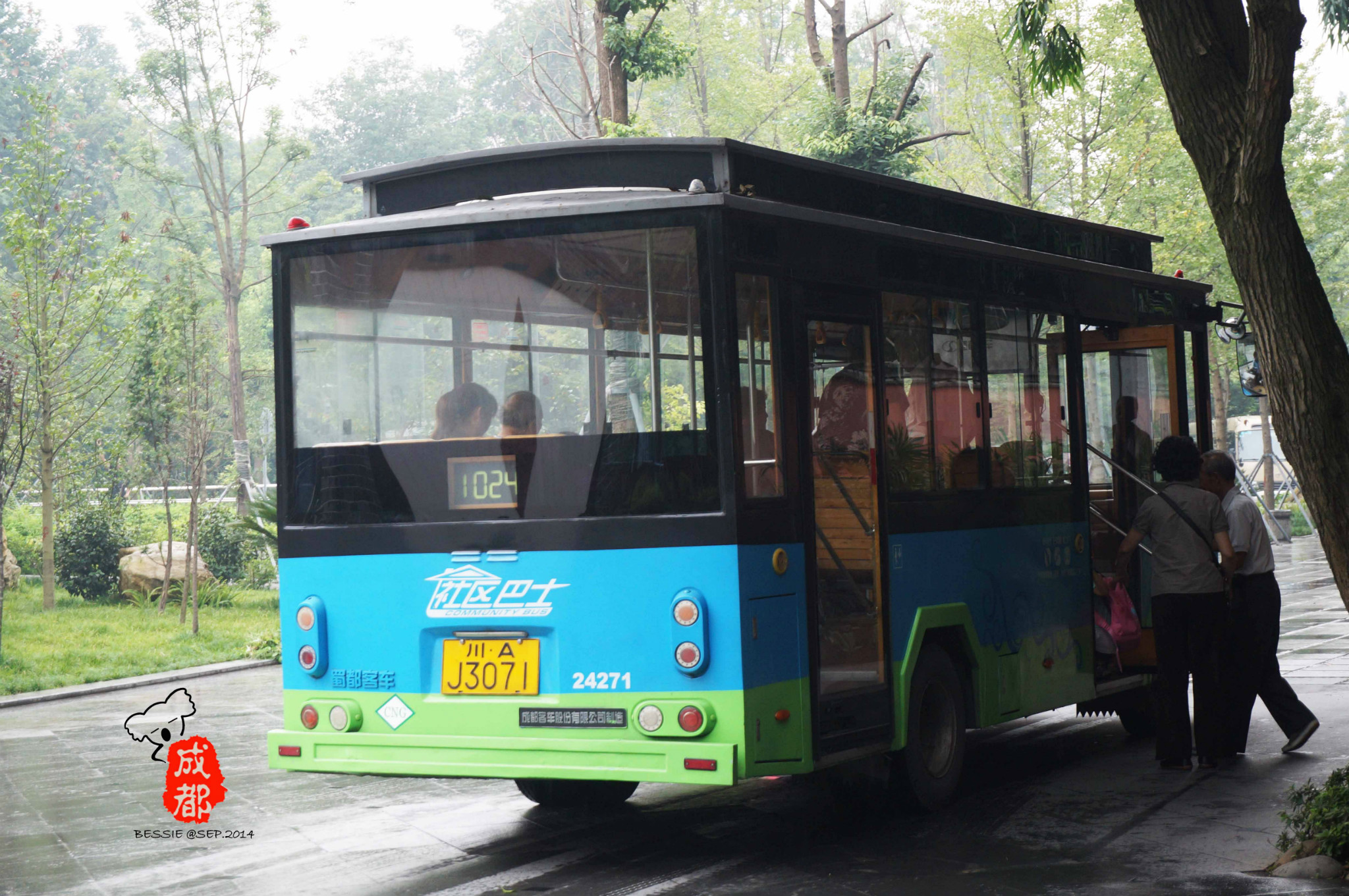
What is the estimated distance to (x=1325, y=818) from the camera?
6.67 meters

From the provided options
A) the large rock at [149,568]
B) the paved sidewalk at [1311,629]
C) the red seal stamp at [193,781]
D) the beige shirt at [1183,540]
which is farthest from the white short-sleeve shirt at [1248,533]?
the large rock at [149,568]

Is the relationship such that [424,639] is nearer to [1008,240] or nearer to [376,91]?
[1008,240]

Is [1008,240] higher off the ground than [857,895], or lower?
higher

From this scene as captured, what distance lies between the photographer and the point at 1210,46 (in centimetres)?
702

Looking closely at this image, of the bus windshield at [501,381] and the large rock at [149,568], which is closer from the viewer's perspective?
the bus windshield at [501,381]

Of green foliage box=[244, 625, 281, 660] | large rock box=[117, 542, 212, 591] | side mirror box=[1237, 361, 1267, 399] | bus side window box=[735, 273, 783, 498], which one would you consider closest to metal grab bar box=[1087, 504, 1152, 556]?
side mirror box=[1237, 361, 1267, 399]

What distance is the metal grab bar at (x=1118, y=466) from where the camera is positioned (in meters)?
10.2

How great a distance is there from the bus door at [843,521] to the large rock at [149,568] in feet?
56.3

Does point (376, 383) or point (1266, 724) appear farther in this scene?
point (1266, 724)

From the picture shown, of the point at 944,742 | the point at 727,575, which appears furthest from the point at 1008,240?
the point at 727,575

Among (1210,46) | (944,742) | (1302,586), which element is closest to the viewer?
(1210,46)

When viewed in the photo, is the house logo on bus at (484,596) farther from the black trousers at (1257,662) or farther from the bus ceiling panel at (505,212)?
the black trousers at (1257,662)

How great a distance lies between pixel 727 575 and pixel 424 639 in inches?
59.4

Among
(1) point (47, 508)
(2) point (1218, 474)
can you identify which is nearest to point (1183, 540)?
(2) point (1218, 474)
